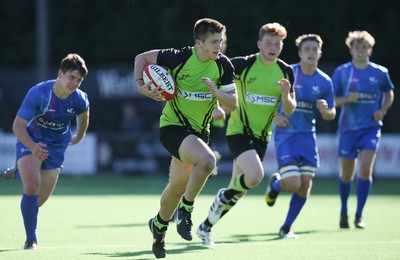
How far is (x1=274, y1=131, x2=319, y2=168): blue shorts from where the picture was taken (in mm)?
11383

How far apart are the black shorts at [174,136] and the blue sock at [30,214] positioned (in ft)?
5.33

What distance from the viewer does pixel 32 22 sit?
1137 inches

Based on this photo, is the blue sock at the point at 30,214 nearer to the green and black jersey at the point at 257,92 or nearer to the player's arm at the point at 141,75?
the player's arm at the point at 141,75

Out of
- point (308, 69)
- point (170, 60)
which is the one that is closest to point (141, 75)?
point (170, 60)

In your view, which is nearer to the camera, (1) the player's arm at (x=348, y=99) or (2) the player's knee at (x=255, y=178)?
(2) the player's knee at (x=255, y=178)

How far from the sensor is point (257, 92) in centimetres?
1054

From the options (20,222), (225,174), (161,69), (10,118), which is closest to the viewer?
(161,69)

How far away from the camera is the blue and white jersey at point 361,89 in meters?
12.3

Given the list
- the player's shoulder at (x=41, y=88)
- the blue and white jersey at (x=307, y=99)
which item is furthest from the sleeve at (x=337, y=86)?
the player's shoulder at (x=41, y=88)

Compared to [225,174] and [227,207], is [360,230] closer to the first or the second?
[227,207]


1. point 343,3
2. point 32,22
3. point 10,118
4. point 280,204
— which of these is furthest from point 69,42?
point 280,204

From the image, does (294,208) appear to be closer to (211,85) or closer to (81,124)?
(81,124)

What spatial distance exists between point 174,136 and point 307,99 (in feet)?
10.2

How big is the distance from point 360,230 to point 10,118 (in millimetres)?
14079
